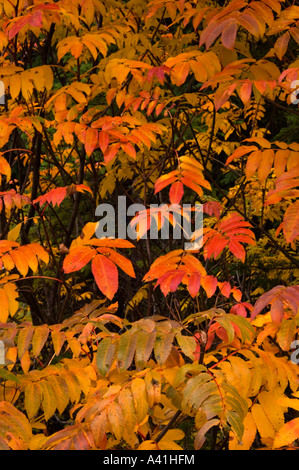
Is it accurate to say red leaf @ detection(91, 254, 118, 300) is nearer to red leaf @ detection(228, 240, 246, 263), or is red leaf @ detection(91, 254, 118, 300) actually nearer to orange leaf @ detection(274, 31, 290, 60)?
red leaf @ detection(228, 240, 246, 263)

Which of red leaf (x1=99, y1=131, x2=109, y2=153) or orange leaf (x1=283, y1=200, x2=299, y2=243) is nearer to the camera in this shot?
orange leaf (x1=283, y1=200, x2=299, y2=243)

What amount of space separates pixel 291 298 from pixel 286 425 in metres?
0.36

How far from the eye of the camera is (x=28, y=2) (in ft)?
8.66

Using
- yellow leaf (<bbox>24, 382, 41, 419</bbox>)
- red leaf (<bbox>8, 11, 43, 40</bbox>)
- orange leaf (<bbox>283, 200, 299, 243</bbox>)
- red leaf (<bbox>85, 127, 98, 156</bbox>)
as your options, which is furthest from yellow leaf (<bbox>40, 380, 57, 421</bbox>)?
red leaf (<bbox>8, 11, 43, 40</bbox>)

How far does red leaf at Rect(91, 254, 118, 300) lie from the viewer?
1.80m

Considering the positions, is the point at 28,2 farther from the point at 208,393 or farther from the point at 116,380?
the point at 208,393

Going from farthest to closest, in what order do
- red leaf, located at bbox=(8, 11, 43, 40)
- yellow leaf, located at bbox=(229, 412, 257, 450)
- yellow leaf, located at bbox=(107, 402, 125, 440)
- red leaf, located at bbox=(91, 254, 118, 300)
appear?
1. red leaf, located at bbox=(8, 11, 43, 40)
2. red leaf, located at bbox=(91, 254, 118, 300)
3. yellow leaf, located at bbox=(229, 412, 257, 450)
4. yellow leaf, located at bbox=(107, 402, 125, 440)

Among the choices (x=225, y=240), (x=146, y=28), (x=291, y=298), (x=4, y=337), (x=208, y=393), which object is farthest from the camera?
(x=146, y=28)

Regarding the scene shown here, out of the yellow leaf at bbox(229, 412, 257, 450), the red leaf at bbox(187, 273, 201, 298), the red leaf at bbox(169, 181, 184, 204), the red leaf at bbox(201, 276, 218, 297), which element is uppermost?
the red leaf at bbox(169, 181, 184, 204)

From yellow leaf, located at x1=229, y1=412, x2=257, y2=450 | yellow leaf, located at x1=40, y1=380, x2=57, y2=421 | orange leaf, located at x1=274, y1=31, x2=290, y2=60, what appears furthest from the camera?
orange leaf, located at x1=274, y1=31, x2=290, y2=60

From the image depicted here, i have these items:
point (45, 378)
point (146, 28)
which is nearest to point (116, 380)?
point (45, 378)

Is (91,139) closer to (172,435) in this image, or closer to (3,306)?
(3,306)

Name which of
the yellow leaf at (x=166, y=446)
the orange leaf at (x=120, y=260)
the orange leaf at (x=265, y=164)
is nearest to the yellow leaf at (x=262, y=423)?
the yellow leaf at (x=166, y=446)

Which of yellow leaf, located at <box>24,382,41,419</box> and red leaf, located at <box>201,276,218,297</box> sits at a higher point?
red leaf, located at <box>201,276,218,297</box>
